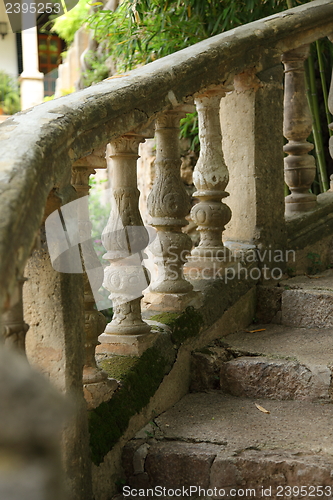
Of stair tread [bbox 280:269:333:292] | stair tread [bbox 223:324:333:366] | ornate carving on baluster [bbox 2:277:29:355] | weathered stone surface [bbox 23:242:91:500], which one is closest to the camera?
ornate carving on baluster [bbox 2:277:29:355]

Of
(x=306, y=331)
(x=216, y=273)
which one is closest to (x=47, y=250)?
(x=216, y=273)

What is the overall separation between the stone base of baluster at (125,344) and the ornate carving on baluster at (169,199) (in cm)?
40

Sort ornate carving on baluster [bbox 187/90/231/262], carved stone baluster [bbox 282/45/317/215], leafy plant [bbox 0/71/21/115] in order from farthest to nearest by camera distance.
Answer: leafy plant [bbox 0/71/21/115], carved stone baluster [bbox 282/45/317/215], ornate carving on baluster [bbox 187/90/231/262]

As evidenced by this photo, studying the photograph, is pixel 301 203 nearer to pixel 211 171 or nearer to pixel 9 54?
pixel 211 171

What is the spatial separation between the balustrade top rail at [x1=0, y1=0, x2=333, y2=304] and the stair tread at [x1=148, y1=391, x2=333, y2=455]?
0.98 meters

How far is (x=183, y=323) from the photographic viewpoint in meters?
2.29

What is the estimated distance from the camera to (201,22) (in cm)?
436

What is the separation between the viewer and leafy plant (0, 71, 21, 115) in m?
13.1

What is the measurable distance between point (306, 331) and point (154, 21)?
11.3 ft

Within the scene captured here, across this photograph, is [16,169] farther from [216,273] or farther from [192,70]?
[216,273]

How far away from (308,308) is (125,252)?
41.8 inches

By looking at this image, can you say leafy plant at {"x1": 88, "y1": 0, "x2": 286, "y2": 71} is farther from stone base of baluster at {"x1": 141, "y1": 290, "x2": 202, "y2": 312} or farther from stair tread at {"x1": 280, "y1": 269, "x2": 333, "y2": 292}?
stone base of baluster at {"x1": 141, "y1": 290, "x2": 202, "y2": 312}

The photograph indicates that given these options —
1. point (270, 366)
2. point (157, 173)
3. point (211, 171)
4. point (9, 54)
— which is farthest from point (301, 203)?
point (9, 54)

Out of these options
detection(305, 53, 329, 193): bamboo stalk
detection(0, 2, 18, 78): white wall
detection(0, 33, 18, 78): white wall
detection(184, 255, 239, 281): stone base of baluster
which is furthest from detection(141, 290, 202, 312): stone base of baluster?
detection(0, 33, 18, 78): white wall
